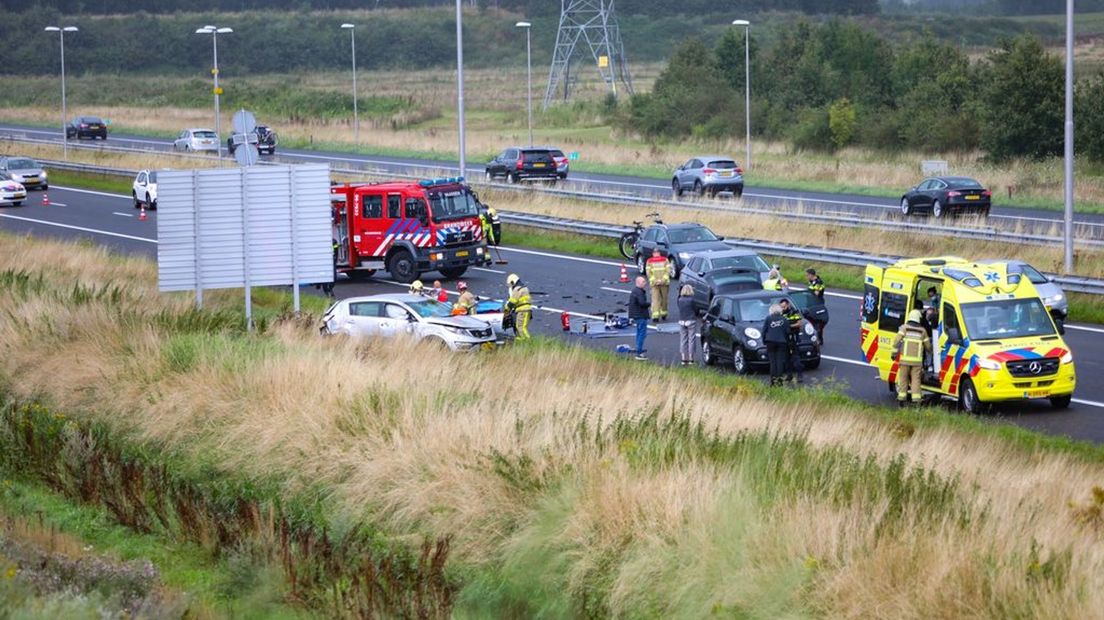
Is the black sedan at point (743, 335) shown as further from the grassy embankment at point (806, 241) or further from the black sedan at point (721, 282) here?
the grassy embankment at point (806, 241)

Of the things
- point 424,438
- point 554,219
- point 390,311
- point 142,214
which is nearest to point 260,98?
point 142,214

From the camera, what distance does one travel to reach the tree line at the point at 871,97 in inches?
2452

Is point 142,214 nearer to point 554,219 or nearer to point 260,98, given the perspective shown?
point 554,219

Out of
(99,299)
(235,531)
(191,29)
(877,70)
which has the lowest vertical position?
(235,531)

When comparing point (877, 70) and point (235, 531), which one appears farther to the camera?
point (877, 70)

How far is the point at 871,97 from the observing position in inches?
3076

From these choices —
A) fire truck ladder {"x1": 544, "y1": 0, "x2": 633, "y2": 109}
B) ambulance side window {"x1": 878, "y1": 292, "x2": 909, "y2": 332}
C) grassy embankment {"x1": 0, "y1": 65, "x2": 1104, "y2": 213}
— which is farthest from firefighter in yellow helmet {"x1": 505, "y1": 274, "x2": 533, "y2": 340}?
fire truck ladder {"x1": 544, "y1": 0, "x2": 633, "y2": 109}

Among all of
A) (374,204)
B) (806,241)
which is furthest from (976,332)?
(806,241)

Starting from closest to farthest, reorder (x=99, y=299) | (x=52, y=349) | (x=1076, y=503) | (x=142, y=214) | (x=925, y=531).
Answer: (x=925, y=531), (x=1076, y=503), (x=52, y=349), (x=99, y=299), (x=142, y=214)

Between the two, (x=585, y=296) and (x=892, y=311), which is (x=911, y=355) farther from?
(x=585, y=296)

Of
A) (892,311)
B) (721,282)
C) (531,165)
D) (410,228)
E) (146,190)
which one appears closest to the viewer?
(892,311)

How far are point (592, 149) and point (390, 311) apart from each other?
48.2 meters

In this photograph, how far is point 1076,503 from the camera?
13.8m

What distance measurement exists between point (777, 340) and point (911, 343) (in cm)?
249
